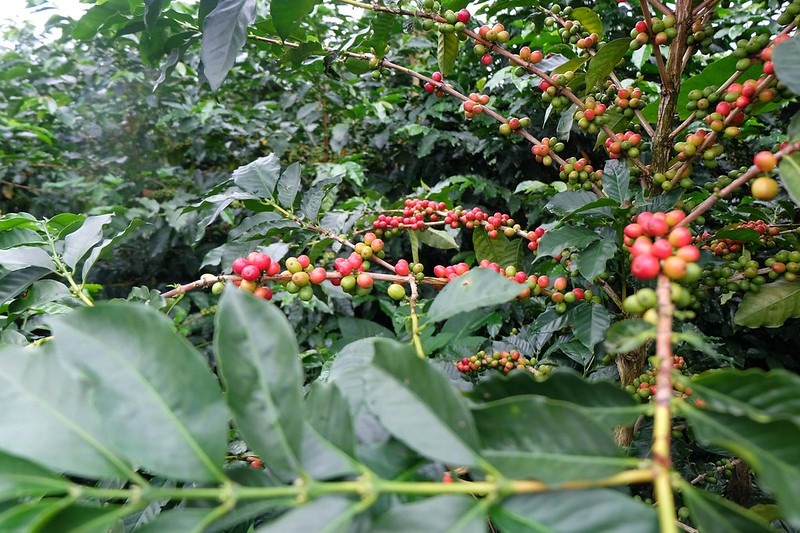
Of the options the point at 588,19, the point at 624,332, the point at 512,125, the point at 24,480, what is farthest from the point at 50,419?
the point at 588,19

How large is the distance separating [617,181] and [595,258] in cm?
23

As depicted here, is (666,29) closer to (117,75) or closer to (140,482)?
(140,482)

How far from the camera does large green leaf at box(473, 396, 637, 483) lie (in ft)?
1.19

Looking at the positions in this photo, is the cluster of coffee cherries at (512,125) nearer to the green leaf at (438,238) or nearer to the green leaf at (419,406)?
the green leaf at (438,238)

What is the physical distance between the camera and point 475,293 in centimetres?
59

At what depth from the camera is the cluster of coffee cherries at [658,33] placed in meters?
0.84

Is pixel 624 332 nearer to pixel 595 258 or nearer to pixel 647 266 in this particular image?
pixel 647 266

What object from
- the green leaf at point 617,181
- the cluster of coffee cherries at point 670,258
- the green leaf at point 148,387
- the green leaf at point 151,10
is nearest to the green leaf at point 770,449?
Result: the cluster of coffee cherries at point 670,258

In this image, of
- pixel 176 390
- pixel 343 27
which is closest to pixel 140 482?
pixel 176 390

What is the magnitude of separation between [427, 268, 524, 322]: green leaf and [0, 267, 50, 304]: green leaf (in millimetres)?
777

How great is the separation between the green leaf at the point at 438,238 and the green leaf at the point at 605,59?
1.79ft

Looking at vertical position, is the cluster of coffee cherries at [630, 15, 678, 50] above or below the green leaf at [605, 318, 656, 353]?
above

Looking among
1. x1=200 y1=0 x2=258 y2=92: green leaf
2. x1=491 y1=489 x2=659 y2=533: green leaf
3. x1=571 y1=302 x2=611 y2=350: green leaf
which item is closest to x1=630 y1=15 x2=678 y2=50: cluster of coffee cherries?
x1=571 y1=302 x2=611 y2=350: green leaf

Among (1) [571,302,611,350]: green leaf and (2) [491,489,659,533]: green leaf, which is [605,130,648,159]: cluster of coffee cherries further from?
(2) [491,489,659,533]: green leaf
